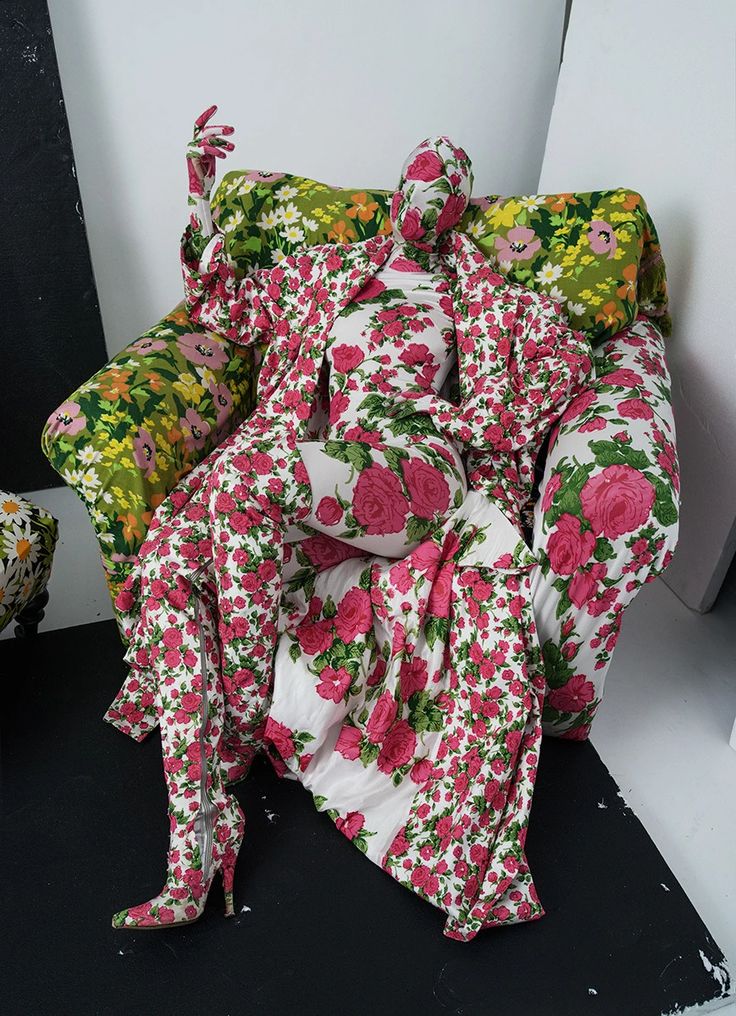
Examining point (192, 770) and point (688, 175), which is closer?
point (192, 770)

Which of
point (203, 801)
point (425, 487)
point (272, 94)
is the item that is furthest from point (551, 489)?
point (272, 94)

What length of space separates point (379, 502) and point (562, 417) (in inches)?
17.7

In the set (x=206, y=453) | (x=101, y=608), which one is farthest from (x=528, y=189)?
(x=101, y=608)

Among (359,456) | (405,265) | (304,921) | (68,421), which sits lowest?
(304,921)

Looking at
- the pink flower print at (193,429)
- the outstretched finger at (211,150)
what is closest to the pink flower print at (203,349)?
the pink flower print at (193,429)

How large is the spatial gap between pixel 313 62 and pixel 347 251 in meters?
0.73

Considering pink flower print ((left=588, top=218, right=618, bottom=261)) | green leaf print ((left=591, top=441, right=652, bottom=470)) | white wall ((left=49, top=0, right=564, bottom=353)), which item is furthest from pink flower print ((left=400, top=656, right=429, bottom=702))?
white wall ((left=49, top=0, right=564, bottom=353))

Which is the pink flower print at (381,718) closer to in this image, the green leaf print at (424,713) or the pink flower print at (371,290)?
the green leaf print at (424,713)

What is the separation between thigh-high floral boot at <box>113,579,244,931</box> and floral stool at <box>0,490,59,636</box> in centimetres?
33

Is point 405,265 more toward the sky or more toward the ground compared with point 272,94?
more toward the ground

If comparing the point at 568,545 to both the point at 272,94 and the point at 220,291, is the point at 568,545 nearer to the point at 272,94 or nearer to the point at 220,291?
the point at 220,291

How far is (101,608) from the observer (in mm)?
2027

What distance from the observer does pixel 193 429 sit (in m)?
1.75

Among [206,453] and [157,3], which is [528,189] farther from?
[206,453]
